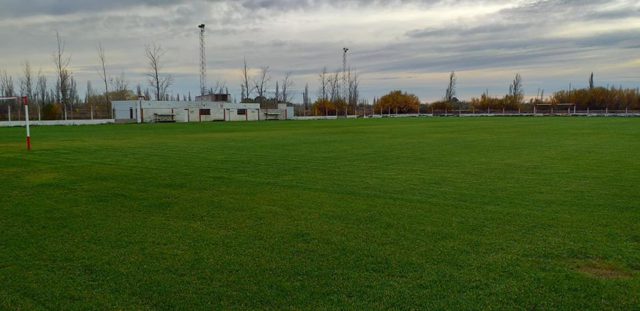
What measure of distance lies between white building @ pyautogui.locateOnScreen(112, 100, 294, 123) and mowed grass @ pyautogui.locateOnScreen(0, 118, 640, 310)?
4095cm

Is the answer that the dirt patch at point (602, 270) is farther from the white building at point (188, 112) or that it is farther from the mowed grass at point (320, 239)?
the white building at point (188, 112)

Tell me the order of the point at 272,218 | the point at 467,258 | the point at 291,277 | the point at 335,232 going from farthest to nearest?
the point at 272,218, the point at 335,232, the point at 467,258, the point at 291,277

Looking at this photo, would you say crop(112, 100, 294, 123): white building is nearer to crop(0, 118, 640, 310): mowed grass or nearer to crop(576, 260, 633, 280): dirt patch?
crop(0, 118, 640, 310): mowed grass

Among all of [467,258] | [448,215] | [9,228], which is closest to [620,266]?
[467,258]

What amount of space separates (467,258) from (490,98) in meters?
88.8

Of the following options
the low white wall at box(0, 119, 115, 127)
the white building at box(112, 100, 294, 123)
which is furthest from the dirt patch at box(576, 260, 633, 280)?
the white building at box(112, 100, 294, 123)

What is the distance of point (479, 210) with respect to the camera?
21.2 ft

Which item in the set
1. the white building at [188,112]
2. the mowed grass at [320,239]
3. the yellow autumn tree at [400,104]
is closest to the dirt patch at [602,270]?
the mowed grass at [320,239]

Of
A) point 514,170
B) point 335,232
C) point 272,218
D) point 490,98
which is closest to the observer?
point 335,232

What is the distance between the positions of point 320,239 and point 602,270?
264cm

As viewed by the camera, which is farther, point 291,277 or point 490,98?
point 490,98

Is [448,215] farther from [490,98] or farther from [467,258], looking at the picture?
[490,98]

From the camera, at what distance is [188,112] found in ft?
176

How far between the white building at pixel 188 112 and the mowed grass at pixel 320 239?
4095 centimetres
